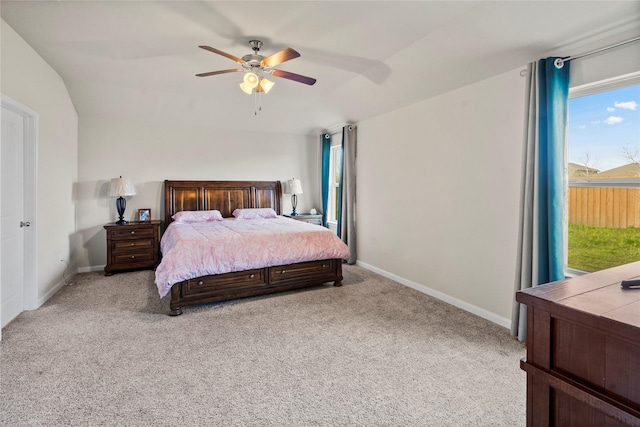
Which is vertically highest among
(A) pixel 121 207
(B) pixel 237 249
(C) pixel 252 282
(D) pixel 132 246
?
(A) pixel 121 207

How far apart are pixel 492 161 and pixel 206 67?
11.1 feet

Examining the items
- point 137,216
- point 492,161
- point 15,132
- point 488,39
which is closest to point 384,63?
point 488,39

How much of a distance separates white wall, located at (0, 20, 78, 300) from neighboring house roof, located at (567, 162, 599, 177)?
5022 millimetres

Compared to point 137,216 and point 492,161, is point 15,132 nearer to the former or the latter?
point 137,216

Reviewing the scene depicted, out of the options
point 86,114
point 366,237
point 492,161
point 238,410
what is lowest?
point 238,410

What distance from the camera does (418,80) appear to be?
3672 millimetres

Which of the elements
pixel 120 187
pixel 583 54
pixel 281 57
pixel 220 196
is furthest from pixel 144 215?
pixel 583 54

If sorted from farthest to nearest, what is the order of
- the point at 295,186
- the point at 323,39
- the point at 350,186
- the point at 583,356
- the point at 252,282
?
the point at 295,186
the point at 350,186
the point at 252,282
the point at 323,39
the point at 583,356

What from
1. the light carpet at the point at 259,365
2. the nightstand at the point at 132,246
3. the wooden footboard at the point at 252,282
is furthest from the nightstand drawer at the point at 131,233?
the wooden footboard at the point at 252,282

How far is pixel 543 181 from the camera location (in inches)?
104

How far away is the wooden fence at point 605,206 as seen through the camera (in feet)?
7.93

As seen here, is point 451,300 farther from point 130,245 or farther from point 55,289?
point 55,289

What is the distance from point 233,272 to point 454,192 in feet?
8.96

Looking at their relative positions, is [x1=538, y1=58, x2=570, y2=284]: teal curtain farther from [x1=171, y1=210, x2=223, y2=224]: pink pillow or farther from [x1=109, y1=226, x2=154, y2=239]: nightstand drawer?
[x1=109, y1=226, x2=154, y2=239]: nightstand drawer
